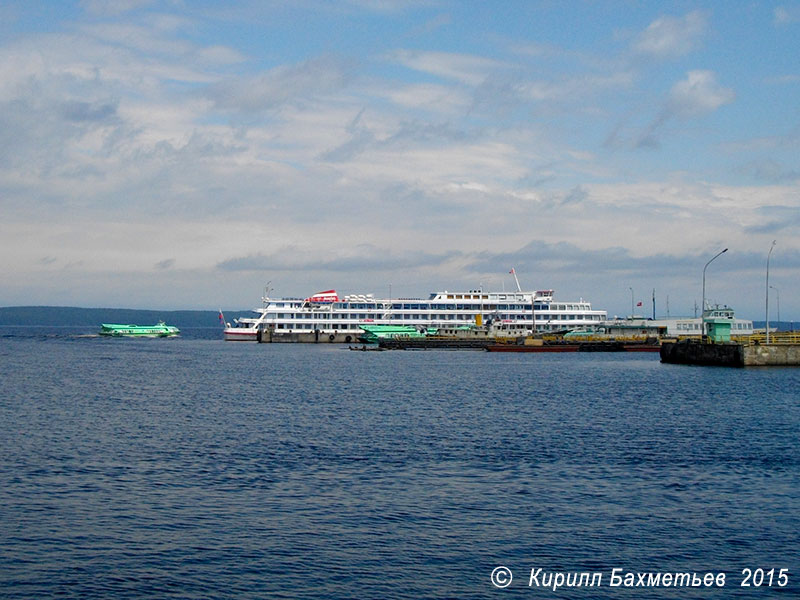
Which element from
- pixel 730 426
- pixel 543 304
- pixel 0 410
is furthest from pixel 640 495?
pixel 543 304

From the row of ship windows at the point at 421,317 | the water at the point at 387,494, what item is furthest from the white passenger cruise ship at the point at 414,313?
the water at the point at 387,494

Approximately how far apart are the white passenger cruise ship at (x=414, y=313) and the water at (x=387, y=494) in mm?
100209

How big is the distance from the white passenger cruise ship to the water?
10021 cm

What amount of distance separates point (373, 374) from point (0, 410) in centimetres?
3718

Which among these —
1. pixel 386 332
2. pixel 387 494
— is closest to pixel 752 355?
pixel 387 494

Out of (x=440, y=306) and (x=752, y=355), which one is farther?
(x=440, y=306)

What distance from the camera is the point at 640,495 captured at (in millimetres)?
25734

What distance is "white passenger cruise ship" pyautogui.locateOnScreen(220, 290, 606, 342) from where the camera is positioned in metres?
153

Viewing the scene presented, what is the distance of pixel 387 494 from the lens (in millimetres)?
25828

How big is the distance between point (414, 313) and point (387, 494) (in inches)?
5182

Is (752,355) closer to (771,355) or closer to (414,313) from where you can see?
(771,355)

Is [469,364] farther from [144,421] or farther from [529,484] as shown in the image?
[529,484]

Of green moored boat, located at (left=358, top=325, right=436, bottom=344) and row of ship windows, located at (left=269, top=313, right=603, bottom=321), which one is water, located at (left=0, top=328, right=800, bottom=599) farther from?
row of ship windows, located at (left=269, top=313, right=603, bottom=321)

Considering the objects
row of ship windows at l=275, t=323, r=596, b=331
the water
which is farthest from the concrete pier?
row of ship windows at l=275, t=323, r=596, b=331
